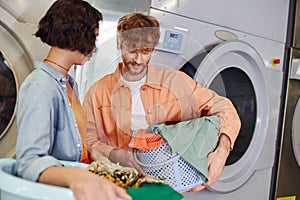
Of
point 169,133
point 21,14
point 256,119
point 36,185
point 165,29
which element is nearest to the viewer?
point 36,185

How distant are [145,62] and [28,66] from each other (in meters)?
0.43

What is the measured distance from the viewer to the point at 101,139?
1326mm

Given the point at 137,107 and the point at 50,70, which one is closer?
the point at 50,70

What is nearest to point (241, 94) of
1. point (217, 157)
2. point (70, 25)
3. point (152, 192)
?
point (217, 157)

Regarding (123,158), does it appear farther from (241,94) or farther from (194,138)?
(241,94)

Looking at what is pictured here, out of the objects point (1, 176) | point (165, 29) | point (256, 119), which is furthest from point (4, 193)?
point (256, 119)

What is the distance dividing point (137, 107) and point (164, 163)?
233mm

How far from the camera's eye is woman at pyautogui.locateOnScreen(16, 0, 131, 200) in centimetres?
70

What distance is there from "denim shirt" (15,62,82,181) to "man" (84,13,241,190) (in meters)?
0.29

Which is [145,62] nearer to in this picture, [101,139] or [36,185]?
[101,139]

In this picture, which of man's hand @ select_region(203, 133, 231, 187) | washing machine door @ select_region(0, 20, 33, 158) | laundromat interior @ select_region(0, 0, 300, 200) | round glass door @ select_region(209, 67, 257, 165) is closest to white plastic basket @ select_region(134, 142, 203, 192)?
man's hand @ select_region(203, 133, 231, 187)

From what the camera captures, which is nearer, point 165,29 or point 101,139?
point 101,139

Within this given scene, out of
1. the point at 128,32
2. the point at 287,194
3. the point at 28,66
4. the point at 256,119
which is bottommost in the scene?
the point at 287,194

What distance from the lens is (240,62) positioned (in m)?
1.88
